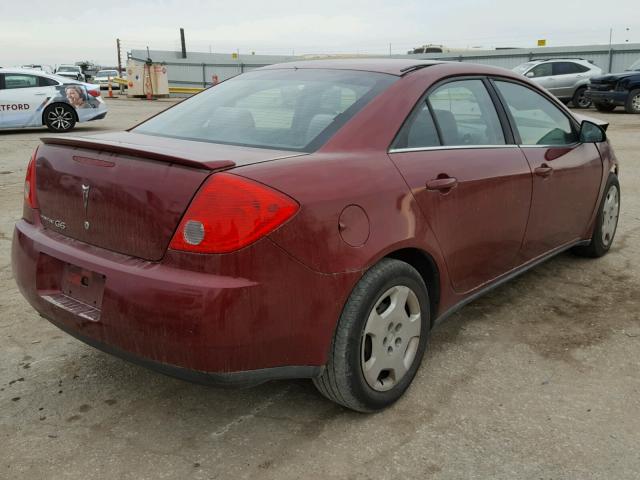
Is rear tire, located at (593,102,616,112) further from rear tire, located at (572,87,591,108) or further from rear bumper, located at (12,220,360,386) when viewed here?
rear bumper, located at (12,220,360,386)

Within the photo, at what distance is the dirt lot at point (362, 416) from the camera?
240 centimetres

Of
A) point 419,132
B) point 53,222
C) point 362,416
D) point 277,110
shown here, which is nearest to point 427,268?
point 419,132

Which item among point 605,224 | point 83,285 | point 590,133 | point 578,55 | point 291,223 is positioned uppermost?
point 578,55

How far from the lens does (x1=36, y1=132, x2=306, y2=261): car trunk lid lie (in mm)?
2262

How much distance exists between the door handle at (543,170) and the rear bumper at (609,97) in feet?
55.1

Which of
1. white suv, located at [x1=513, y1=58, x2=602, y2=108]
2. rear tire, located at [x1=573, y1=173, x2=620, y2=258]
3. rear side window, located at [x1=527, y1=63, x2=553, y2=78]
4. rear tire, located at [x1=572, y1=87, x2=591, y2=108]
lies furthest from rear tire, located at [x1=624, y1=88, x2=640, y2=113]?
rear tire, located at [x1=573, y1=173, x2=620, y2=258]

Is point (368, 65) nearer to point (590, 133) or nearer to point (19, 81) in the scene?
point (590, 133)

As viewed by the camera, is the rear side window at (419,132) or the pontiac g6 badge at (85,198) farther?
the rear side window at (419,132)

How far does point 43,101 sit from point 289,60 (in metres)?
16.3

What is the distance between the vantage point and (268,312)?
87.7 inches

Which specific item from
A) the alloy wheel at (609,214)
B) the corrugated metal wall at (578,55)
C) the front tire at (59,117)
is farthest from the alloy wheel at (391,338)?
the corrugated metal wall at (578,55)

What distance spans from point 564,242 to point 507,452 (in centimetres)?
217

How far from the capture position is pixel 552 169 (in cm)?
381

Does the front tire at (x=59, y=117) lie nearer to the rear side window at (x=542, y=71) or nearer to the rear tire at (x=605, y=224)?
the rear tire at (x=605, y=224)
